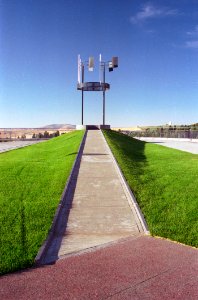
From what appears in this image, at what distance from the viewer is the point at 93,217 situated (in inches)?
356

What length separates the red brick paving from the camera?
5.23 meters

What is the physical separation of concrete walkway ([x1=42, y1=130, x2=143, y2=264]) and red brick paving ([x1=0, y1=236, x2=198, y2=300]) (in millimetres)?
534

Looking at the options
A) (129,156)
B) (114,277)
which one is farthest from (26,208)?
(129,156)

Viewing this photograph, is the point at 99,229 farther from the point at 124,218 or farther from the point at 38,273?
the point at 38,273

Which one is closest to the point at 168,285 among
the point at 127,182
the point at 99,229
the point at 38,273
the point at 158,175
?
the point at 38,273

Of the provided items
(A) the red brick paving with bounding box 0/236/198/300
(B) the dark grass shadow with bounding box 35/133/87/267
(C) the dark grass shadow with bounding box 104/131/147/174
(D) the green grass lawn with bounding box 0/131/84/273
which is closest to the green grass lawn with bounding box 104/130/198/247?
(C) the dark grass shadow with bounding box 104/131/147/174

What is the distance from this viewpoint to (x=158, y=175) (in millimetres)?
14977

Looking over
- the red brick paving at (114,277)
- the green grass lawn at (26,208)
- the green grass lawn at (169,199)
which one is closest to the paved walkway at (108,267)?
the red brick paving at (114,277)

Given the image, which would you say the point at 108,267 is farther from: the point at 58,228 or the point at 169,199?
the point at 169,199

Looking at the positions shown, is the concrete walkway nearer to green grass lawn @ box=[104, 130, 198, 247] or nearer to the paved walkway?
the paved walkway

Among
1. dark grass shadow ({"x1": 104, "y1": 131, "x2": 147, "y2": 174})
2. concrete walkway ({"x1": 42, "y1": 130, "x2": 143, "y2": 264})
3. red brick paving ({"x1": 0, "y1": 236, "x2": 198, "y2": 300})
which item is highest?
dark grass shadow ({"x1": 104, "y1": 131, "x2": 147, "y2": 174})

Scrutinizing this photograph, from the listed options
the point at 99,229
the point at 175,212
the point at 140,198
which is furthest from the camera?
the point at 140,198

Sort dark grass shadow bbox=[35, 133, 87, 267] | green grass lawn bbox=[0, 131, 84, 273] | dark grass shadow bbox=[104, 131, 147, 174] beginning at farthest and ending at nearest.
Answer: dark grass shadow bbox=[104, 131, 147, 174], green grass lawn bbox=[0, 131, 84, 273], dark grass shadow bbox=[35, 133, 87, 267]

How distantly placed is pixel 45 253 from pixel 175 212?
4.06 metres
